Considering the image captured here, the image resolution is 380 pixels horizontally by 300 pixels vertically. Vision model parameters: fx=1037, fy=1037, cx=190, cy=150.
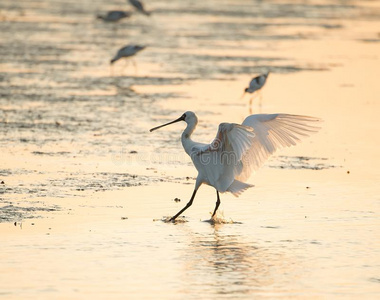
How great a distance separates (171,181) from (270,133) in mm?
1460

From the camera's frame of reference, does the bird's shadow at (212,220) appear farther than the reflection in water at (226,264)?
Yes

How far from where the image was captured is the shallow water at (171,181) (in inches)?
303

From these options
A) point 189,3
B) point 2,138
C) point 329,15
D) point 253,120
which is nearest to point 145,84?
point 2,138

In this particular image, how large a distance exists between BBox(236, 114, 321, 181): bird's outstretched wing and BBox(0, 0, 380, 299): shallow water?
1.56 ft

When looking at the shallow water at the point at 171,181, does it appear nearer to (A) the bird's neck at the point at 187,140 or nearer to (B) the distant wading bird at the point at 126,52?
(B) the distant wading bird at the point at 126,52

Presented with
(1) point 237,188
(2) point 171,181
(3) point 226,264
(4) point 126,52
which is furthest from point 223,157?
(4) point 126,52

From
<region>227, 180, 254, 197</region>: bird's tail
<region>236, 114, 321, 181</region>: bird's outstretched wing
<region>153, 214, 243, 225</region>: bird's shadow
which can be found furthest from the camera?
<region>236, 114, 321, 181</region>: bird's outstretched wing

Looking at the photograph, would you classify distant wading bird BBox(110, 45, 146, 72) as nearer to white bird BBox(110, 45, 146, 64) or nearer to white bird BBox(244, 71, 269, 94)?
white bird BBox(110, 45, 146, 64)

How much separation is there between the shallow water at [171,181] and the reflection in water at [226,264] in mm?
17

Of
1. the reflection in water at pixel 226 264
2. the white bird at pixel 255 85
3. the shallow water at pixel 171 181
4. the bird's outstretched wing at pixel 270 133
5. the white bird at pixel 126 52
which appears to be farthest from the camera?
the white bird at pixel 126 52

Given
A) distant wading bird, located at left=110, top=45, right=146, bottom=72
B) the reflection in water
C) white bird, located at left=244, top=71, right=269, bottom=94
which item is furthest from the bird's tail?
distant wading bird, located at left=110, top=45, right=146, bottom=72


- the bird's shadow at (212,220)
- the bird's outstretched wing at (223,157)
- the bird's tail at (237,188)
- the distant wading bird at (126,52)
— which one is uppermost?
the distant wading bird at (126,52)

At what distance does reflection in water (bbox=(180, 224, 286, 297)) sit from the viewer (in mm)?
7430

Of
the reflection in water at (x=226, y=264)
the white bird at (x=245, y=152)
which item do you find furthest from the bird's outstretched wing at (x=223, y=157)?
the reflection in water at (x=226, y=264)
